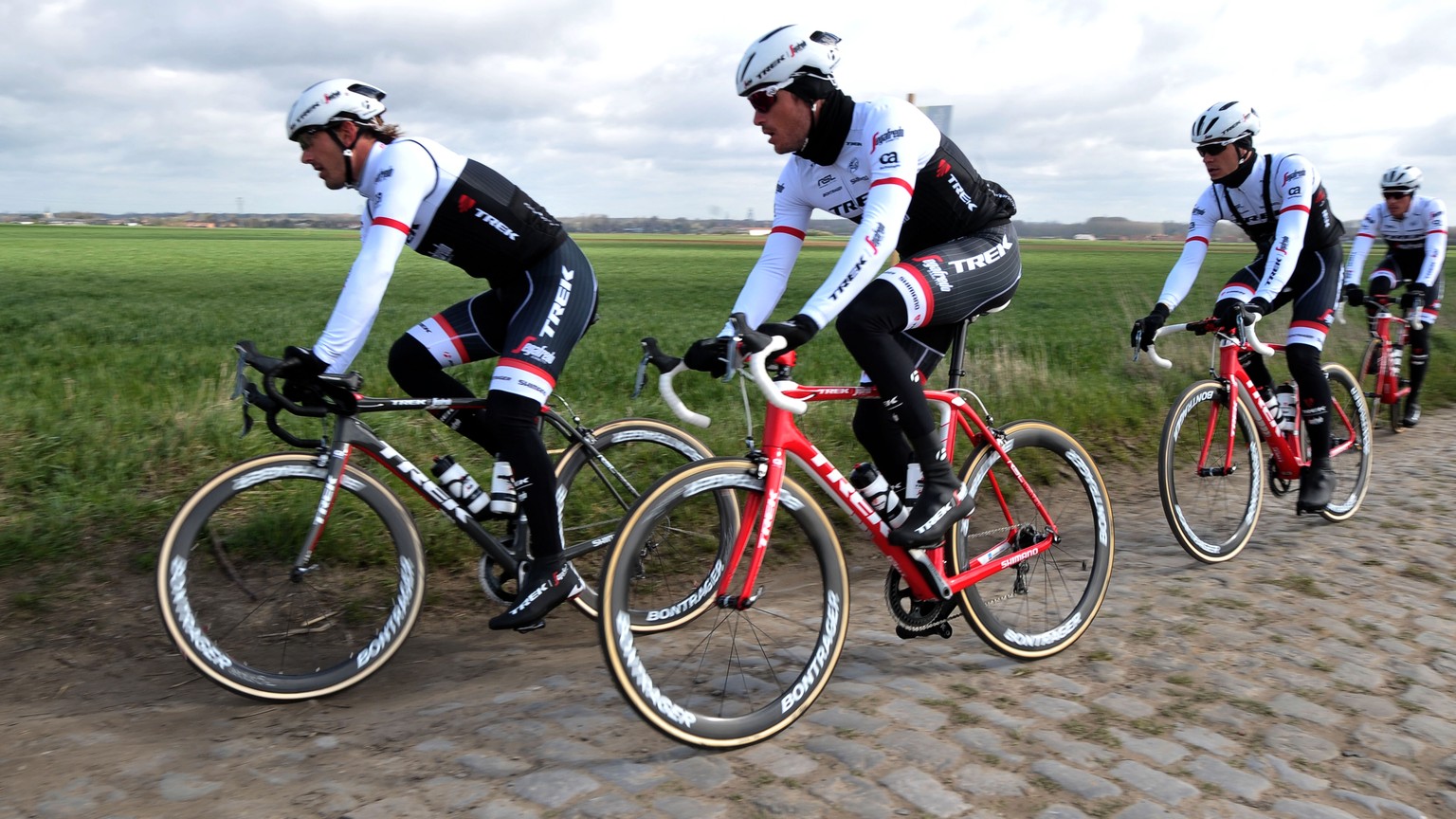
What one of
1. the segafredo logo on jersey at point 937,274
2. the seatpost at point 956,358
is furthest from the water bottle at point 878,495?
the segafredo logo on jersey at point 937,274

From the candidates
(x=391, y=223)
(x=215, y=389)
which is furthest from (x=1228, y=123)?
(x=215, y=389)

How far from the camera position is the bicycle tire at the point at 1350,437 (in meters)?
7.33

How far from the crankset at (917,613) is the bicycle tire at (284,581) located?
76.0 inches

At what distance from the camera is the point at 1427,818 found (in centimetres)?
313

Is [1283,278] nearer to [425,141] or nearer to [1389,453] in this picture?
[1389,453]

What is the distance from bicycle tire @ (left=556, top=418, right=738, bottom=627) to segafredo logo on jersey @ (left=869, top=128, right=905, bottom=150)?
1879 mm

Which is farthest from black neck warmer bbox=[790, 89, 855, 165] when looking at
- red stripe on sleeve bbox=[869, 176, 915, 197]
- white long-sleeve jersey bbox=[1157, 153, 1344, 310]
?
white long-sleeve jersey bbox=[1157, 153, 1344, 310]

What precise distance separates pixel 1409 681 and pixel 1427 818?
1245mm

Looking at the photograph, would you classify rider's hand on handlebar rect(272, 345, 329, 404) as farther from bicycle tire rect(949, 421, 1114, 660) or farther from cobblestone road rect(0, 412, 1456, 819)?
bicycle tire rect(949, 421, 1114, 660)

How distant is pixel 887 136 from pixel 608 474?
2.26m

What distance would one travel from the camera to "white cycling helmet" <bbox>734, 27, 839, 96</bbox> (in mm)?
3908

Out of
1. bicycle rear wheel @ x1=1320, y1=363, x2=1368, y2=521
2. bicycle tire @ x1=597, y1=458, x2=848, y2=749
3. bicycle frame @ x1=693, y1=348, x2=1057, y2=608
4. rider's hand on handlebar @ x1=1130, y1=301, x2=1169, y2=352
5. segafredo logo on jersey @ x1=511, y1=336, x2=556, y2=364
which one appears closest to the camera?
bicycle tire @ x1=597, y1=458, x2=848, y2=749

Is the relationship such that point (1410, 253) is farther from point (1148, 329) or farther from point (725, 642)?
point (725, 642)

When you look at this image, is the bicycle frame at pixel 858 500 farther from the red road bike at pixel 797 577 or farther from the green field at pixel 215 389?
the green field at pixel 215 389
